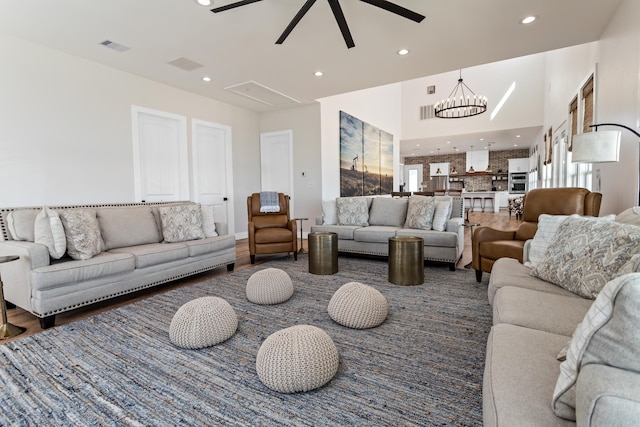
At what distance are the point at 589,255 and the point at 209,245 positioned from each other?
3.41 meters

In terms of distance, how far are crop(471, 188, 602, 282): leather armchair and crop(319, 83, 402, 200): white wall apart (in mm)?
3456

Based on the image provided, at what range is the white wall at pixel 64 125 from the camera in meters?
3.42

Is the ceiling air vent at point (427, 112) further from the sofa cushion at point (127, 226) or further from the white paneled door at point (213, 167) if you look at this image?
the sofa cushion at point (127, 226)

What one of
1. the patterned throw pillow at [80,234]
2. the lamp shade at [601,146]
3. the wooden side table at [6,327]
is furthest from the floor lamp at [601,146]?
the wooden side table at [6,327]

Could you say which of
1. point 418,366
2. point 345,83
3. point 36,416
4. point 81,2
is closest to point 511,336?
point 418,366

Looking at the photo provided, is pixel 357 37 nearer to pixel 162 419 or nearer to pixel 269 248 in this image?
pixel 269 248

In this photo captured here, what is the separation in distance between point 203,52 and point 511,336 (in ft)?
13.7

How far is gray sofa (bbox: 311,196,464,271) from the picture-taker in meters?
3.86

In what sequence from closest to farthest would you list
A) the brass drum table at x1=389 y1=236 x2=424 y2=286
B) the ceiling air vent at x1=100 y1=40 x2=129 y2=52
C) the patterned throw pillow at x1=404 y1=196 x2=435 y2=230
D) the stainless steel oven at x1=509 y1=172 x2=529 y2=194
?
1. the brass drum table at x1=389 y1=236 x2=424 y2=286
2. the ceiling air vent at x1=100 y1=40 x2=129 y2=52
3. the patterned throw pillow at x1=404 y1=196 x2=435 y2=230
4. the stainless steel oven at x1=509 y1=172 x2=529 y2=194

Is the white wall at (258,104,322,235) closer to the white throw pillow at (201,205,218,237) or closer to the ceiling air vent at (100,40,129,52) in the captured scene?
the white throw pillow at (201,205,218,237)

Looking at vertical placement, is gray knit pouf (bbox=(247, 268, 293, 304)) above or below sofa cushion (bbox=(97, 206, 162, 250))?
below

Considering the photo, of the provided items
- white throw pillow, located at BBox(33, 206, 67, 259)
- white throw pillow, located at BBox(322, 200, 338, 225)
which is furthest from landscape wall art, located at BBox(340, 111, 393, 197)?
white throw pillow, located at BBox(33, 206, 67, 259)

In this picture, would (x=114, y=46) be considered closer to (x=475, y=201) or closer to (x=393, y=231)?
(x=393, y=231)

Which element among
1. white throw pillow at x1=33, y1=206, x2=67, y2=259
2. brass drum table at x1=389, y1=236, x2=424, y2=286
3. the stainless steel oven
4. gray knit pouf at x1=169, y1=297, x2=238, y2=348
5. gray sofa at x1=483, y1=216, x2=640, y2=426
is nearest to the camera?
gray sofa at x1=483, y1=216, x2=640, y2=426
